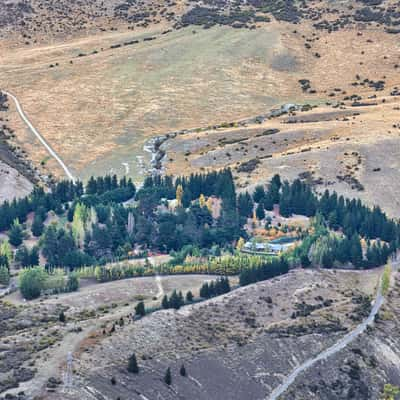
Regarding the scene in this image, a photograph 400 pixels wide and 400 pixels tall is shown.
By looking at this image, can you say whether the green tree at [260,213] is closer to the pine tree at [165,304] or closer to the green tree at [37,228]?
the green tree at [37,228]

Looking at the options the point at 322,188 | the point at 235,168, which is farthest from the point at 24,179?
the point at 322,188

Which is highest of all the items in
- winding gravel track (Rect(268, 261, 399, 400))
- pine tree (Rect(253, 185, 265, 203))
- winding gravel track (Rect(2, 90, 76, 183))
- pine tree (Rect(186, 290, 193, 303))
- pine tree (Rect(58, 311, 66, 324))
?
pine tree (Rect(58, 311, 66, 324))

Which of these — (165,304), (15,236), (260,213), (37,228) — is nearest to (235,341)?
(165,304)

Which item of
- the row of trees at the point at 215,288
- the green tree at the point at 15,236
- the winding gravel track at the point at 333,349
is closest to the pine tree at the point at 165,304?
the row of trees at the point at 215,288

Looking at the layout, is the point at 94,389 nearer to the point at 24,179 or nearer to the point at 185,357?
the point at 185,357

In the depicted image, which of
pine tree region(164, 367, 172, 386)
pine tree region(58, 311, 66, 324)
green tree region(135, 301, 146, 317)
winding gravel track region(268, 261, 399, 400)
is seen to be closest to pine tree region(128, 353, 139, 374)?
pine tree region(164, 367, 172, 386)

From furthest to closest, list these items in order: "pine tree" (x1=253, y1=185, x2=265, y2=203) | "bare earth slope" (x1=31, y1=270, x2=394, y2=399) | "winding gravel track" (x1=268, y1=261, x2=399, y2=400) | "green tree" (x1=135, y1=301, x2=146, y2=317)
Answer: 1. "pine tree" (x1=253, y1=185, x2=265, y2=203)
2. "green tree" (x1=135, y1=301, x2=146, y2=317)
3. "winding gravel track" (x1=268, y1=261, x2=399, y2=400)
4. "bare earth slope" (x1=31, y1=270, x2=394, y2=399)

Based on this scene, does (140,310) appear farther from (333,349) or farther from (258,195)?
(258,195)

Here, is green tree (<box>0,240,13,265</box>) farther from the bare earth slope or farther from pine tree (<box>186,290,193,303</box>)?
the bare earth slope
